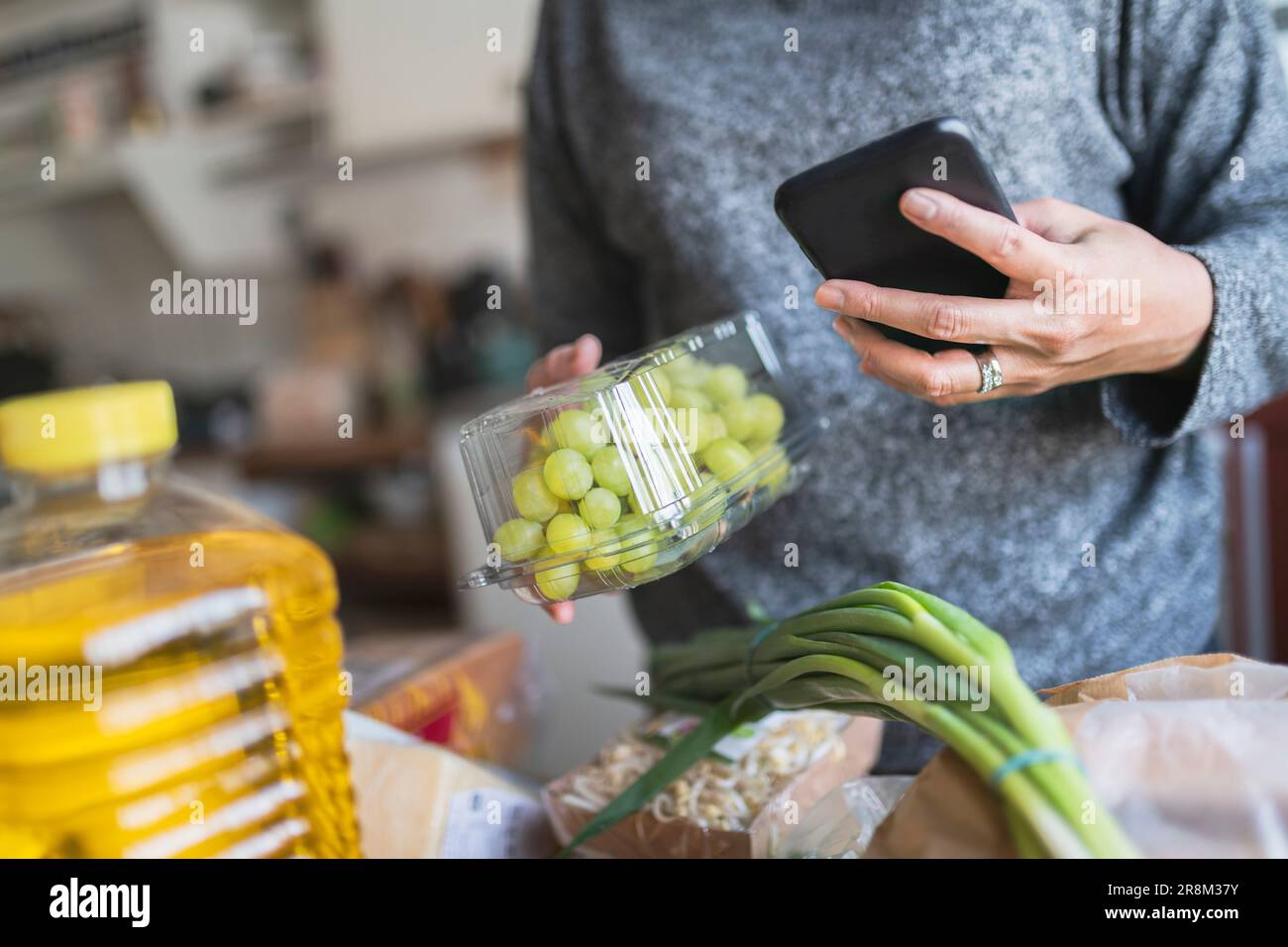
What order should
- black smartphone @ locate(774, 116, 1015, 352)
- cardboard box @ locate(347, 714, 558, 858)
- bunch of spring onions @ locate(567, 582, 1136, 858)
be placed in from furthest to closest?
cardboard box @ locate(347, 714, 558, 858) < black smartphone @ locate(774, 116, 1015, 352) < bunch of spring onions @ locate(567, 582, 1136, 858)

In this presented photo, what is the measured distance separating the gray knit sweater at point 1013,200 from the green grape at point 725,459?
24cm

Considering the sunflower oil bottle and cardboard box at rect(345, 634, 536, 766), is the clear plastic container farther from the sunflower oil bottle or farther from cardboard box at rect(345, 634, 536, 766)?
cardboard box at rect(345, 634, 536, 766)

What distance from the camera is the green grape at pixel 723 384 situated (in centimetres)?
56

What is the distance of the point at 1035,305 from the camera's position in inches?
20.0

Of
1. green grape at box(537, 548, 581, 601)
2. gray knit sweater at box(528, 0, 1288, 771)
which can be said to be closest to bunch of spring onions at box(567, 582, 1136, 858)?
green grape at box(537, 548, 581, 601)

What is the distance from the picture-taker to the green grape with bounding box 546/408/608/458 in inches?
19.3

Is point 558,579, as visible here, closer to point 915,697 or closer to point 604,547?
point 604,547

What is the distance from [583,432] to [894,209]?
0.64 feet

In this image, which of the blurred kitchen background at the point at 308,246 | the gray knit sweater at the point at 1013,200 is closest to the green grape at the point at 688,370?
the gray knit sweater at the point at 1013,200

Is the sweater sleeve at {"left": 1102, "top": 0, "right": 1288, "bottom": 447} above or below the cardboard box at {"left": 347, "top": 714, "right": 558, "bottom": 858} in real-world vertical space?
above

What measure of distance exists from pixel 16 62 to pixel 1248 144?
3.82 metres

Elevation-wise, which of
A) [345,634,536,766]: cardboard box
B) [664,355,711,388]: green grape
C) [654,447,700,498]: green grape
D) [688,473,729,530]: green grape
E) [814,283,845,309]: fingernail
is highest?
[814,283,845,309]: fingernail

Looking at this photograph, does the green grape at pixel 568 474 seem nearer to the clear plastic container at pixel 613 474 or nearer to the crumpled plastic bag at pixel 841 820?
the clear plastic container at pixel 613 474
